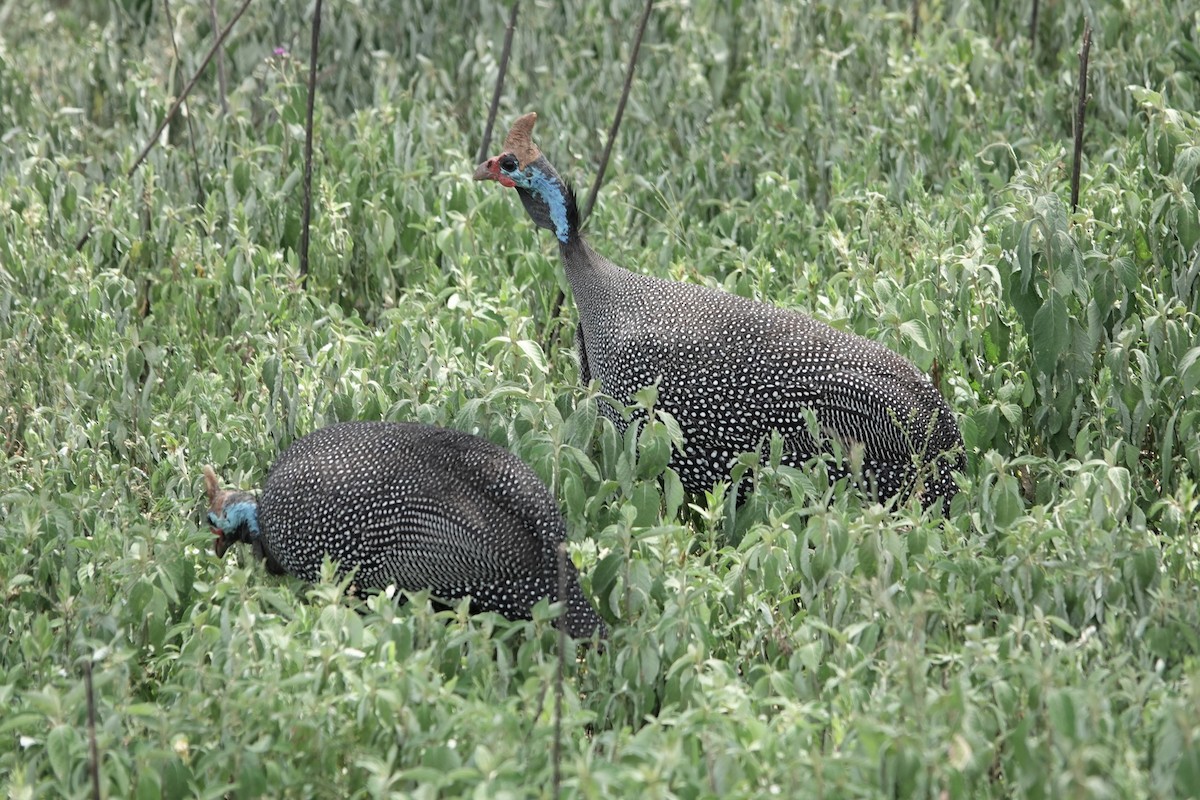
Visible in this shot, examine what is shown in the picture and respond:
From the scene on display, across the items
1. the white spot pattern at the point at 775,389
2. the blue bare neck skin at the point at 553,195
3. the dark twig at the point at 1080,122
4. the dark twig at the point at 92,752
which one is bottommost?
the dark twig at the point at 92,752

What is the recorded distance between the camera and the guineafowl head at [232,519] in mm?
4309

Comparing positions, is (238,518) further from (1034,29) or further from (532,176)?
(1034,29)

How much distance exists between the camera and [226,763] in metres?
3.31

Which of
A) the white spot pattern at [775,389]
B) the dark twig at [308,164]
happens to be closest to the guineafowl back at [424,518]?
the white spot pattern at [775,389]

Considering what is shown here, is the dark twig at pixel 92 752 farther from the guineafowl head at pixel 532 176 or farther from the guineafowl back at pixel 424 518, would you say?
the guineafowl head at pixel 532 176

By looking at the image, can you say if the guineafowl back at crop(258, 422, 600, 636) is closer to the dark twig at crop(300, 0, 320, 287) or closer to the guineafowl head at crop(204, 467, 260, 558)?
the guineafowl head at crop(204, 467, 260, 558)

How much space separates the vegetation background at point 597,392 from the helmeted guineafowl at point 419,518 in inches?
4.5

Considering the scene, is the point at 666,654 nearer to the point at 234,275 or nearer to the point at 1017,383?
the point at 1017,383

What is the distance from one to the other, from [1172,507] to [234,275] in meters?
3.28

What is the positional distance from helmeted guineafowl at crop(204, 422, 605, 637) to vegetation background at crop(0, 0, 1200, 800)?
4.5 inches

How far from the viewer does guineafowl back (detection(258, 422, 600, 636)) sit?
13.0 ft

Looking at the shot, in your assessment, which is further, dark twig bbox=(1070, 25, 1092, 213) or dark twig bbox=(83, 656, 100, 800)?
dark twig bbox=(1070, 25, 1092, 213)

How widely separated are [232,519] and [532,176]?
1.41 metres

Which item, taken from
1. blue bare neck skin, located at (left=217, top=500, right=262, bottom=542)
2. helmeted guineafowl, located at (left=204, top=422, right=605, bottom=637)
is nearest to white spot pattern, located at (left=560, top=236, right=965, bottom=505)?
helmeted guineafowl, located at (left=204, top=422, right=605, bottom=637)
